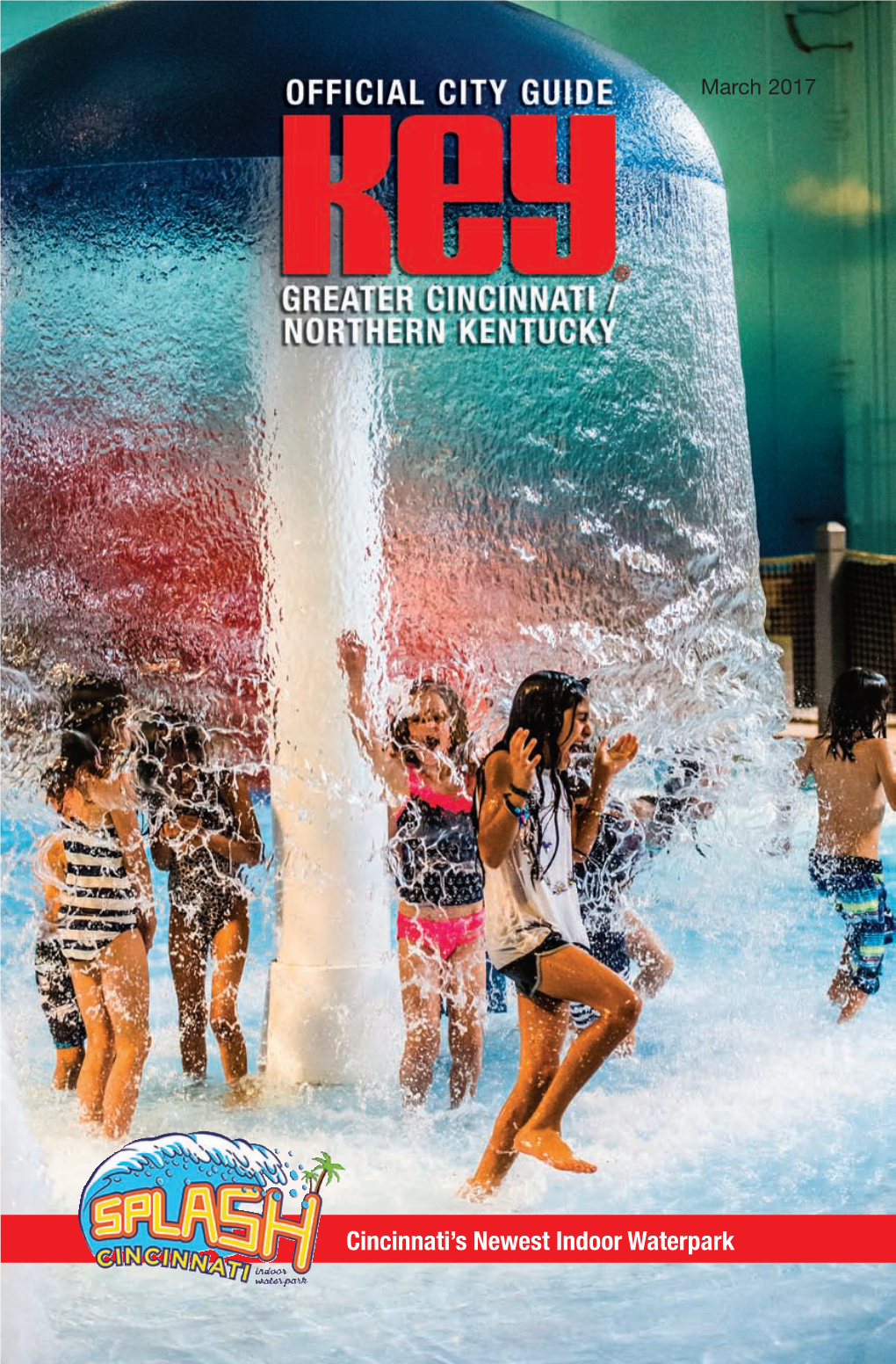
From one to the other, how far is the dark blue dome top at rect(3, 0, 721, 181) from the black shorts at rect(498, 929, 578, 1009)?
147 centimetres

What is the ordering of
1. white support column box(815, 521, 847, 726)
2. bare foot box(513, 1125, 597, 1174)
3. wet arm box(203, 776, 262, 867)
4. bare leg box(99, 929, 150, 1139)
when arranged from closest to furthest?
bare foot box(513, 1125, 597, 1174) < bare leg box(99, 929, 150, 1139) < wet arm box(203, 776, 262, 867) < white support column box(815, 521, 847, 726)

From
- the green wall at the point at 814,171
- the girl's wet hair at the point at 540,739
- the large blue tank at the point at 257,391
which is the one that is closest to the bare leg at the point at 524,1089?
the girl's wet hair at the point at 540,739

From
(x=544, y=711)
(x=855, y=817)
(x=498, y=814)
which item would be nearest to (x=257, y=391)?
(x=544, y=711)

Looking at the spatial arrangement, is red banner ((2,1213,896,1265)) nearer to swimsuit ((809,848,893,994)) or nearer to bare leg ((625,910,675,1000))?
bare leg ((625,910,675,1000))

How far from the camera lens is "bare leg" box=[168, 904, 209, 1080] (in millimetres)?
3406

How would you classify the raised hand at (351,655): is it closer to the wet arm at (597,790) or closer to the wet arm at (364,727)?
the wet arm at (364,727)

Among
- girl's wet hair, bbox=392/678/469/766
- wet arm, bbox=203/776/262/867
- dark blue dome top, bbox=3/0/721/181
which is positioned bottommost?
wet arm, bbox=203/776/262/867

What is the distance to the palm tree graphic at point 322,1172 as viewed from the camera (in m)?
3.17

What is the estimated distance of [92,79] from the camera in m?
3.38

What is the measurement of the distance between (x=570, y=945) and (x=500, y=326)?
115 cm

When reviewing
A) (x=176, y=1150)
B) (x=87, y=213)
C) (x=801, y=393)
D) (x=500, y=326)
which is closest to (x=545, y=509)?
(x=500, y=326)

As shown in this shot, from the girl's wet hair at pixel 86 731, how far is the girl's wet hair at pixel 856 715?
1474 mm

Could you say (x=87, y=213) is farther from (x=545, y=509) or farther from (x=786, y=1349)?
(x=786, y=1349)

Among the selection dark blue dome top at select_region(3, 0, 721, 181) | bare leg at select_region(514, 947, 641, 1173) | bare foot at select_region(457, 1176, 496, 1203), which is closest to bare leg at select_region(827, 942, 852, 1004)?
bare leg at select_region(514, 947, 641, 1173)
